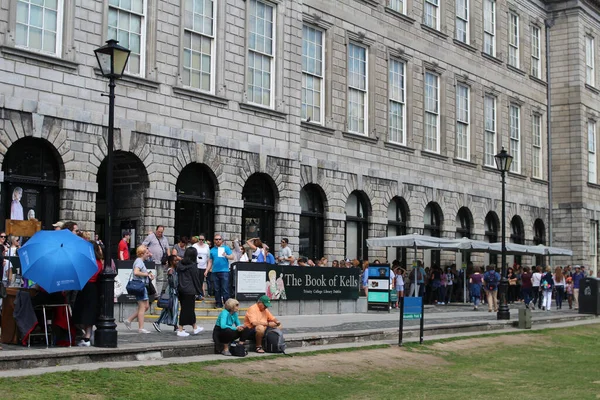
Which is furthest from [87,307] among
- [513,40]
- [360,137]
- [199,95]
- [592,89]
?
[592,89]

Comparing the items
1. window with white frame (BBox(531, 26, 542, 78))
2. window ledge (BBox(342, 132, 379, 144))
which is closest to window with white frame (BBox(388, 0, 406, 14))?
window ledge (BBox(342, 132, 379, 144))

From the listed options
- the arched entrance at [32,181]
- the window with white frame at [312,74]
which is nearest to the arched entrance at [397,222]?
the window with white frame at [312,74]

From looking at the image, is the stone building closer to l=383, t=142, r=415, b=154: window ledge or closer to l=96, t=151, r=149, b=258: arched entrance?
l=96, t=151, r=149, b=258: arched entrance

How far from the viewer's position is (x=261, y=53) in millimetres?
27734

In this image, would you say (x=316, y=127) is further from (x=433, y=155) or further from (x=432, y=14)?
(x=432, y=14)

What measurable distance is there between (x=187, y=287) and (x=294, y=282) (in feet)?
25.0

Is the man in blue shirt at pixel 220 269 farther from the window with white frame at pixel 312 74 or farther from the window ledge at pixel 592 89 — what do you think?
the window ledge at pixel 592 89

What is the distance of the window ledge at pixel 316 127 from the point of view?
29906 millimetres

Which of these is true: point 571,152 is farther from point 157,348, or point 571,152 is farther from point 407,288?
point 157,348

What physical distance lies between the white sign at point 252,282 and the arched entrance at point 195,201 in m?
3.11

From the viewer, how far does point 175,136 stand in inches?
963

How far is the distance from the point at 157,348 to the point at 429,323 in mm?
10736

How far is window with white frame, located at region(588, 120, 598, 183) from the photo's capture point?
48.3m

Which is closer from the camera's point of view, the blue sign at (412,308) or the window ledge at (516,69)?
the blue sign at (412,308)
